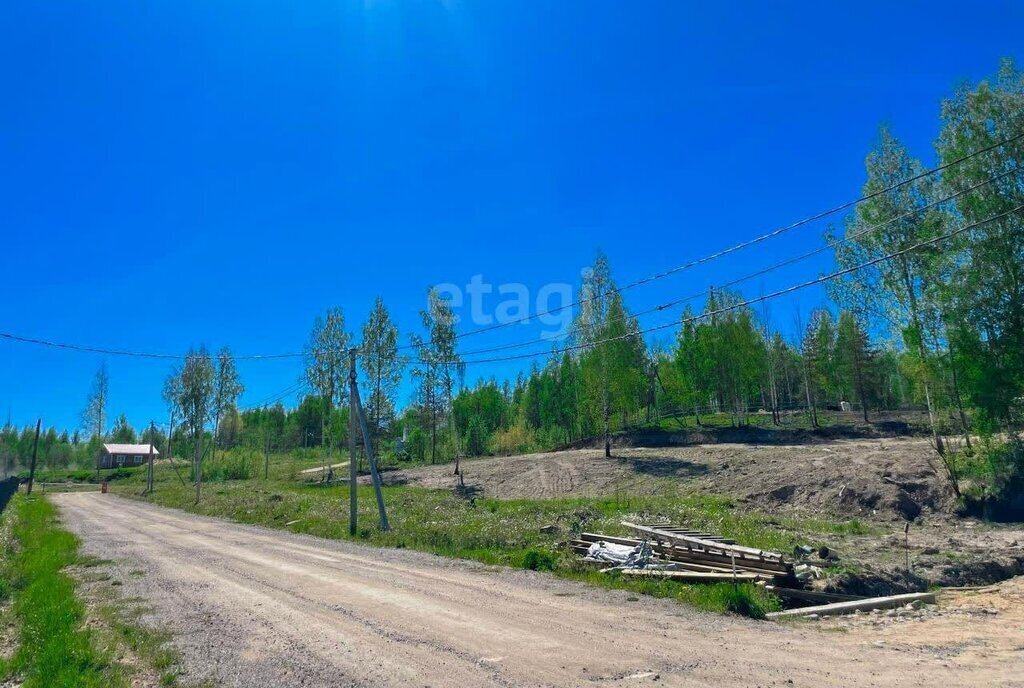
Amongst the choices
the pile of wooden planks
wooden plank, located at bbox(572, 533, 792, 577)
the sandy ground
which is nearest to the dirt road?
the pile of wooden planks

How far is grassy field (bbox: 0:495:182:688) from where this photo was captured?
7012mm

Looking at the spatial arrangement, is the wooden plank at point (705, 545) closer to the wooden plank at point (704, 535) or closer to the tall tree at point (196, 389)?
the wooden plank at point (704, 535)

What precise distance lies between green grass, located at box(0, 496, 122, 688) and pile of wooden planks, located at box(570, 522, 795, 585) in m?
10.1

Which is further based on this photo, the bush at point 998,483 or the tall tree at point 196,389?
the tall tree at point 196,389

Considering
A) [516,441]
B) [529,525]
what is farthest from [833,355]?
[529,525]

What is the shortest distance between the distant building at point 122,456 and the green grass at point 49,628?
92070 mm

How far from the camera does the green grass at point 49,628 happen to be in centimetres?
696

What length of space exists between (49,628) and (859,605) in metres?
13.5

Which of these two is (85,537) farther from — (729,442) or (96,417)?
(96,417)

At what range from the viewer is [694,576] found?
490 inches

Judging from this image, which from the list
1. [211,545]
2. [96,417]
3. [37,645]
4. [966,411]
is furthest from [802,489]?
[96,417]

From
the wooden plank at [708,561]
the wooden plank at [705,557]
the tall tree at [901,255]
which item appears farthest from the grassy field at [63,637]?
the tall tree at [901,255]

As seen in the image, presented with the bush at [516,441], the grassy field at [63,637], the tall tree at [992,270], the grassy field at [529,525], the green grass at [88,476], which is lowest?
the grassy field at [529,525]

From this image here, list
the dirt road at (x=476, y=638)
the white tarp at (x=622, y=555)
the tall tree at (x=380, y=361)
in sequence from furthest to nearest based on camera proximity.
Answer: the tall tree at (x=380, y=361), the white tarp at (x=622, y=555), the dirt road at (x=476, y=638)
